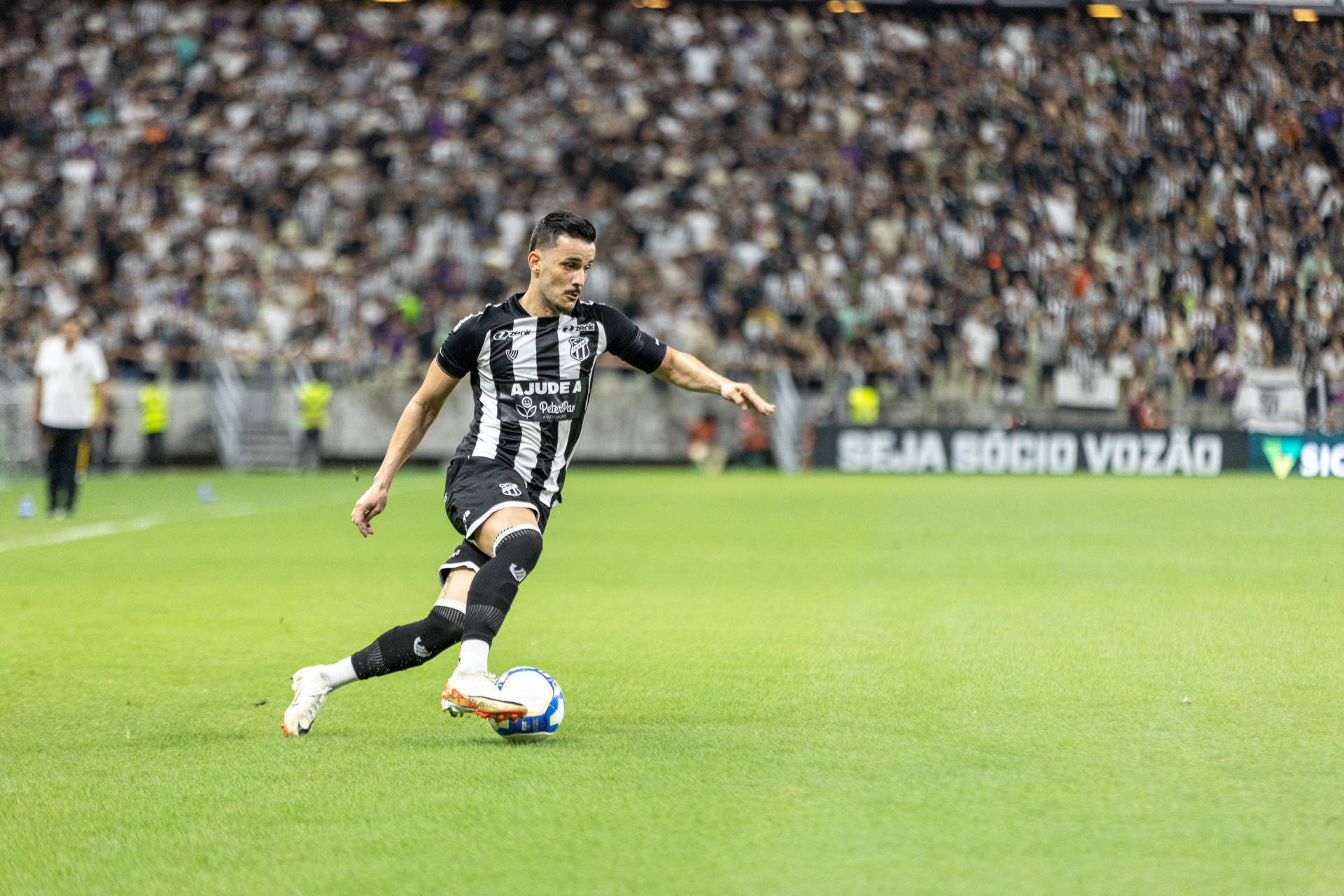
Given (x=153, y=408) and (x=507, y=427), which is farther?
(x=153, y=408)

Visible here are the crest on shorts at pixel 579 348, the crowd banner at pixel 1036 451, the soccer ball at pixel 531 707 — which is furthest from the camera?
the crowd banner at pixel 1036 451

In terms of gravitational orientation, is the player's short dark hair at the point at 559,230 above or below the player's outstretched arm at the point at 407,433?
above

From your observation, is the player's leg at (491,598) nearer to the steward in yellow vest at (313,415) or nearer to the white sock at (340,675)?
the white sock at (340,675)

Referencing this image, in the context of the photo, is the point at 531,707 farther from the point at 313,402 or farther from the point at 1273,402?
the point at 1273,402

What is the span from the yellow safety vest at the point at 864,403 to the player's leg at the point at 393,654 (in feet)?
69.5

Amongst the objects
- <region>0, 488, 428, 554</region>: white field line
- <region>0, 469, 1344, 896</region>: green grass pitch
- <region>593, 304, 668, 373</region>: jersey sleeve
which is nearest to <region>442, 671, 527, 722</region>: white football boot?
<region>0, 469, 1344, 896</region>: green grass pitch

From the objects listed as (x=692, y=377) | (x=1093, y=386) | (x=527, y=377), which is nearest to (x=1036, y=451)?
(x=1093, y=386)

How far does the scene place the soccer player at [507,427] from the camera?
5.62 meters

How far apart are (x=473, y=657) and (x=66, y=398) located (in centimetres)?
1213

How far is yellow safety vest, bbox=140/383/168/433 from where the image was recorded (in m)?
26.5

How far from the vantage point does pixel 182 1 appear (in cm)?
3212

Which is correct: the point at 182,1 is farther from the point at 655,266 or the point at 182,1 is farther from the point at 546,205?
the point at 655,266

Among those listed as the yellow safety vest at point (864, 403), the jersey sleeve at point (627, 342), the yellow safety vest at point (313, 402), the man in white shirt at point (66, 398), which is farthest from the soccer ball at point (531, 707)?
the yellow safety vest at point (313, 402)

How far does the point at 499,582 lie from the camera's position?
216 inches
